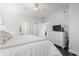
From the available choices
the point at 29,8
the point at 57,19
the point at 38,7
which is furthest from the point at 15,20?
the point at 57,19

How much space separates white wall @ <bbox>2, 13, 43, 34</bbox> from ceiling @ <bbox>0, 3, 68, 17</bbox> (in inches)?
2.5

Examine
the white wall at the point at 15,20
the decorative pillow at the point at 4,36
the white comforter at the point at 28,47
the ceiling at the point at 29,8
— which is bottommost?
the white comforter at the point at 28,47

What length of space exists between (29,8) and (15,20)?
0.99 ft

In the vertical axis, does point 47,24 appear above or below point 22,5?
below

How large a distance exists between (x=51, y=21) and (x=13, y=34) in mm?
688

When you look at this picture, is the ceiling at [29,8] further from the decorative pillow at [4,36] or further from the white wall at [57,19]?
the decorative pillow at [4,36]

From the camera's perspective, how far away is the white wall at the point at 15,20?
116cm

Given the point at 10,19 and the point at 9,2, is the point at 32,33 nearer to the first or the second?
the point at 10,19

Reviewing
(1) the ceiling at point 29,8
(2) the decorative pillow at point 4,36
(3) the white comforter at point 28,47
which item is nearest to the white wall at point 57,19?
(1) the ceiling at point 29,8

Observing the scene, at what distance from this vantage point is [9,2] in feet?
3.34

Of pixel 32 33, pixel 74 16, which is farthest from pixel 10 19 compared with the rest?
pixel 74 16

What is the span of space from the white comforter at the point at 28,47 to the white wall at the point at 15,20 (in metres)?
0.16

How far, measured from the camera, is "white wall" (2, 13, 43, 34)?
116 centimetres

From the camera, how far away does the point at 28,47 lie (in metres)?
1.15
